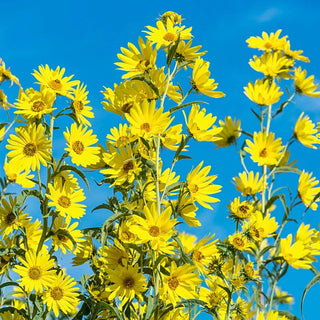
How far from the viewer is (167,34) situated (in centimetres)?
292

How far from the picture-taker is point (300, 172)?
4258mm

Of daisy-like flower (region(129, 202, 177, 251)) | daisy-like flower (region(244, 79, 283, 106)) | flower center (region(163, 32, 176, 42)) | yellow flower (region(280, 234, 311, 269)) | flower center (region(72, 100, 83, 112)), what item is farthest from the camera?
daisy-like flower (region(244, 79, 283, 106))

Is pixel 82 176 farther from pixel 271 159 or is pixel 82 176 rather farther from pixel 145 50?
pixel 271 159

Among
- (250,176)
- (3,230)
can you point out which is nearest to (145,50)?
(3,230)

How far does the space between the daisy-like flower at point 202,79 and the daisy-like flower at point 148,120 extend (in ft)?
1.23

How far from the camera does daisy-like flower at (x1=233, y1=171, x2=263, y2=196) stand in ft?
13.9

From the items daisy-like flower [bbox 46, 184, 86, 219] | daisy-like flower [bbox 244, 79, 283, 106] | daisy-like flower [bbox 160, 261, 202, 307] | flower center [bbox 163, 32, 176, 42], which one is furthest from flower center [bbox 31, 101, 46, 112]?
daisy-like flower [bbox 244, 79, 283, 106]

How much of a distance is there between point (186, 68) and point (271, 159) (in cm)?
161

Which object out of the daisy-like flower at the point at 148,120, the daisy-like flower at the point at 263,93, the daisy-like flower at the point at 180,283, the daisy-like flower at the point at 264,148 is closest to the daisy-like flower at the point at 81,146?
the daisy-like flower at the point at 148,120

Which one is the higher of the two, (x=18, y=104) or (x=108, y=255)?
(x=18, y=104)

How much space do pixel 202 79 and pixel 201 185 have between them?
61 cm

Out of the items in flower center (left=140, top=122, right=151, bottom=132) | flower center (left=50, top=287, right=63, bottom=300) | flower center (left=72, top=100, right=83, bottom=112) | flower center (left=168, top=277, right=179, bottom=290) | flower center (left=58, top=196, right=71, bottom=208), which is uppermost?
flower center (left=72, top=100, right=83, bottom=112)

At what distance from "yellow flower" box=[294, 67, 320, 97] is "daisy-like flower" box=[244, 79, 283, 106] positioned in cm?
27

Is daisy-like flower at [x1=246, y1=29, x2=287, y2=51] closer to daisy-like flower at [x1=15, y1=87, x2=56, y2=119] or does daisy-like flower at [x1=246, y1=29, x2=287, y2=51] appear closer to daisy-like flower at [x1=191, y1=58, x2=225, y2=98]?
daisy-like flower at [x1=191, y1=58, x2=225, y2=98]
